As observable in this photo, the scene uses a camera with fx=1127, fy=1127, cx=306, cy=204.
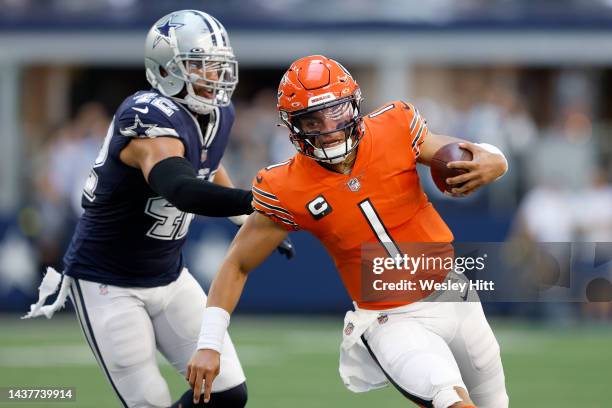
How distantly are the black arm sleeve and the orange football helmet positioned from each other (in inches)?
12.9

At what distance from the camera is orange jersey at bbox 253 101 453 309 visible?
4.45 m

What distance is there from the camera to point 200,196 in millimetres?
4504

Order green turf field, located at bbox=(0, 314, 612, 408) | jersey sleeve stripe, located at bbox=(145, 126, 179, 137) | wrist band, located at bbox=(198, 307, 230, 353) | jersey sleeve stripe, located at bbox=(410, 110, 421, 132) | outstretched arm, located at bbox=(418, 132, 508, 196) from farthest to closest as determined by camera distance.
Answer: green turf field, located at bbox=(0, 314, 612, 408)
jersey sleeve stripe, located at bbox=(145, 126, 179, 137)
jersey sleeve stripe, located at bbox=(410, 110, 421, 132)
wrist band, located at bbox=(198, 307, 230, 353)
outstretched arm, located at bbox=(418, 132, 508, 196)

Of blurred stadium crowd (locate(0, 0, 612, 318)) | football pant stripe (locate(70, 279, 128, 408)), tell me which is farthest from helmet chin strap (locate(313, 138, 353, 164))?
blurred stadium crowd (locate(0, 0, 612, 318))

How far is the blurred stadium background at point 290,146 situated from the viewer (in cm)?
1105

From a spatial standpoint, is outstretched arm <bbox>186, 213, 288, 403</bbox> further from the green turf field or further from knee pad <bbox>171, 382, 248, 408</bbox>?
the green turf field

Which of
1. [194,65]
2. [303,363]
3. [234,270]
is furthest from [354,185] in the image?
[303,363]

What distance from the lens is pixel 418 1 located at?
535 inches

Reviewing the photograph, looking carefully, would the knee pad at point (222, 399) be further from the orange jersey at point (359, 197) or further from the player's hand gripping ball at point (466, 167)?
the player's hand gripping ball at point (466, 167)

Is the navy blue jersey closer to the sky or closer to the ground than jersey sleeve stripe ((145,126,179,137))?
closer to the ground

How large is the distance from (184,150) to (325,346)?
538cm

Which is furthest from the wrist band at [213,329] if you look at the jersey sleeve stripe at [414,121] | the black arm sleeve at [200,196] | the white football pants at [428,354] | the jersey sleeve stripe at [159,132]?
the jersey sleeve stripe at [414,121]

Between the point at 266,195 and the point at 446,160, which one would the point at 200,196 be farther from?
the point at 446,160

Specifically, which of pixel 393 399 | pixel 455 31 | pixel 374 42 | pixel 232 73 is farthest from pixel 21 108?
pixel 232 73
